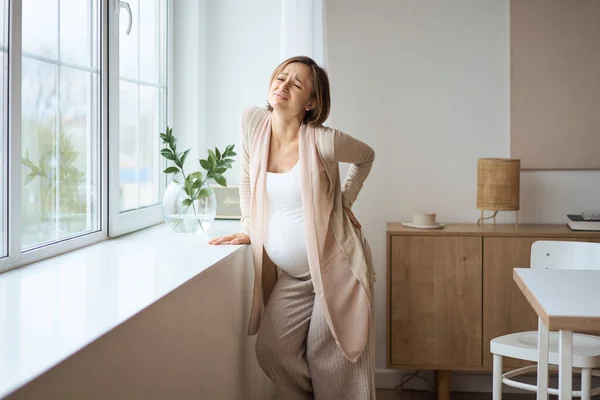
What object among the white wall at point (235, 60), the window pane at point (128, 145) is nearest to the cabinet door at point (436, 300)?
the white wall at point (235, 60)

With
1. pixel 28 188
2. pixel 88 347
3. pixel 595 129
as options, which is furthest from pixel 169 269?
pixel 595 129

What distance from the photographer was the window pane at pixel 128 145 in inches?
119

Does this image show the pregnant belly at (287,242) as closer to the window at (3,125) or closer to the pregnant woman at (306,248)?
the pregnant woman at (306,248)

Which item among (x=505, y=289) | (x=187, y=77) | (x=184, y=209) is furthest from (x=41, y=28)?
(x=505, y=289)

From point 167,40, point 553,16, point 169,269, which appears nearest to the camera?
point 169,269

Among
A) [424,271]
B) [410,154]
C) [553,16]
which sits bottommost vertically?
[424,271]

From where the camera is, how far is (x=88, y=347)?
133 cm

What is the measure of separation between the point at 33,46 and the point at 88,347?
3.97 ft

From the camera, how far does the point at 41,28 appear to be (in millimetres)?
2244

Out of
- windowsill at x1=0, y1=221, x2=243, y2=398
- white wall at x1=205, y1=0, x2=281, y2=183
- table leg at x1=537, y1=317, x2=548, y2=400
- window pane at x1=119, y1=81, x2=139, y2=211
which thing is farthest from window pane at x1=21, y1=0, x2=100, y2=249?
table leg at x1=537, y1=317, x2=548, y2=400

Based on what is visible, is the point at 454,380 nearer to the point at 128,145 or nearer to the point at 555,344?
the point at 555,344

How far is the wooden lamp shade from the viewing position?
385 centimetres

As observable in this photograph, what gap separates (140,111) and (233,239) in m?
0.82

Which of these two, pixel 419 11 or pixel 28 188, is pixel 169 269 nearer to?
pixel 28 188
